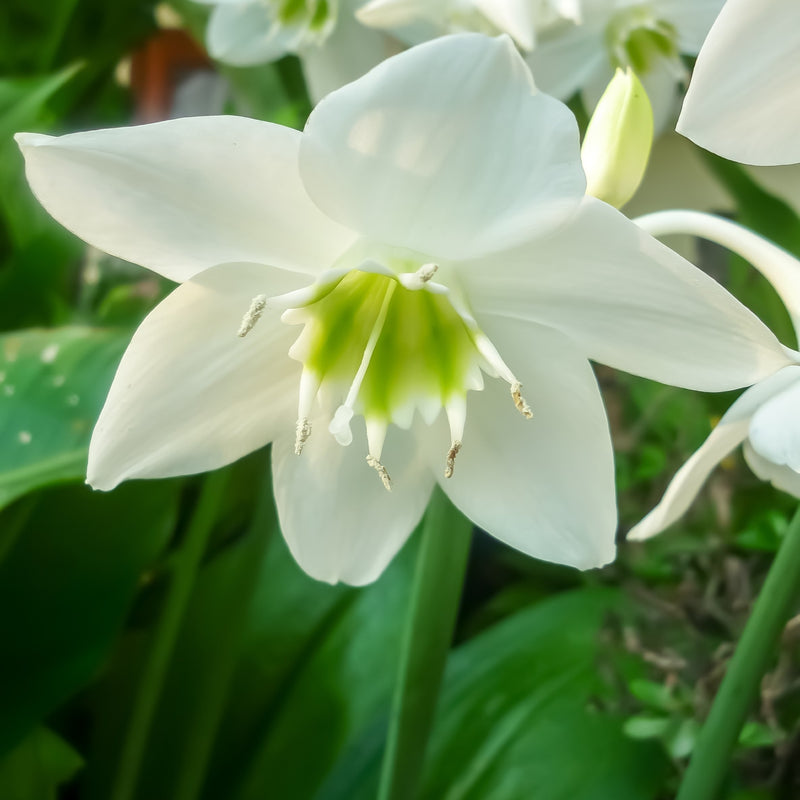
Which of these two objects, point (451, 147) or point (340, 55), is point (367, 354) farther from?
point (340, 55)

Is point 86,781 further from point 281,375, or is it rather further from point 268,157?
point 268,157

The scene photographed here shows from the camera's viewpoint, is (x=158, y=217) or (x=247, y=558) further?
(x=247, y=558)

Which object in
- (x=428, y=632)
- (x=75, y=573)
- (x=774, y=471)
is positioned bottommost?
(x=75, y=573)

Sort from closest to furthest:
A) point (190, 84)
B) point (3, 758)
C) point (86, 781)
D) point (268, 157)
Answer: point (268, 157), point (3, 758), point (86, 781), point (190, 84)

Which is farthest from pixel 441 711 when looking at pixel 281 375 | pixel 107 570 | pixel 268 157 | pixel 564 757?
pixel 268 157

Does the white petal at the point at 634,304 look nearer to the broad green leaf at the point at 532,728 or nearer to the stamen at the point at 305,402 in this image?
the stamen at the point at 305,402

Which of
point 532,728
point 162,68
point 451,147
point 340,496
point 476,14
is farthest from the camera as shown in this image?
point 162,68

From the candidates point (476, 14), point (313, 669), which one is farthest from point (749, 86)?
point (313, 669)
